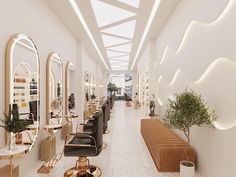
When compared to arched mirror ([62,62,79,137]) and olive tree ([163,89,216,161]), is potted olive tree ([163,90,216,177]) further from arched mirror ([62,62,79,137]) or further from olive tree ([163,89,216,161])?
arched mirror ([62,62,79,137])

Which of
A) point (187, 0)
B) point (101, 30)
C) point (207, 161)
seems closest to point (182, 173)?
point (207, 161)

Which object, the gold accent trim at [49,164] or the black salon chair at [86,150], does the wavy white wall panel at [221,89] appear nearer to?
the black salon chair at [86,150]

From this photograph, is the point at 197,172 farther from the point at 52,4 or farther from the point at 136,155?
the point at 52,4

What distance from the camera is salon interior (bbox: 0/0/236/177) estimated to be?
2361 mm

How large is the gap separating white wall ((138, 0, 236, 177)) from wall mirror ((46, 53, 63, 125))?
2.65 meters

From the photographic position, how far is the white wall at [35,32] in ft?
8.17

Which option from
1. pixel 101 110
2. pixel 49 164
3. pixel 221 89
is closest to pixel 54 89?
pixel 101 110

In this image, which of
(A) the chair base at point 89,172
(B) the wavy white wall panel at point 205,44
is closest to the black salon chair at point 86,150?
(A) the chair base at point 89,172

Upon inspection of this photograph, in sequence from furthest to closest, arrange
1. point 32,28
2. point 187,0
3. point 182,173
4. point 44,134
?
point 44,134, point 187,0, point 32,28, point 182,173

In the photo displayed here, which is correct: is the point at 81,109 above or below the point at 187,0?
below

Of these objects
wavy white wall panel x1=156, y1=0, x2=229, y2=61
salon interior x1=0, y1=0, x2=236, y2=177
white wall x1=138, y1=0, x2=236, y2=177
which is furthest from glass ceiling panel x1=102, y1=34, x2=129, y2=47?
white wall x1=138, y1=0, x2=236, y2=177

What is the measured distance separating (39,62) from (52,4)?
1.34 metres

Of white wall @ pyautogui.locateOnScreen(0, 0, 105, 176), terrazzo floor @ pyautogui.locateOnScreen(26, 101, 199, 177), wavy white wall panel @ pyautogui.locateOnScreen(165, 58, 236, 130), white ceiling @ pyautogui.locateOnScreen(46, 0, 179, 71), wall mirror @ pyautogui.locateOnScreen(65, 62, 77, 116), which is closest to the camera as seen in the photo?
wavy white wall panel @ pyautogui.locateOnScreen(165, 58, 236, 130)

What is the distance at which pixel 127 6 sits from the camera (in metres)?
4.29
